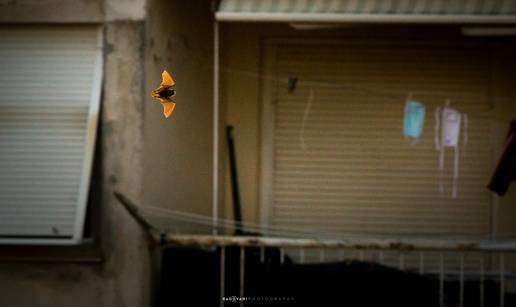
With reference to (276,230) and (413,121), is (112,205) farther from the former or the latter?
(413,121)

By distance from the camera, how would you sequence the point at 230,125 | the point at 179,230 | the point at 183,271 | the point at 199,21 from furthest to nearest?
the point at 230,125
the point at 199,21
the point at 179,230
the point at 183,271

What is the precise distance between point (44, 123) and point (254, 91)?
283 cm

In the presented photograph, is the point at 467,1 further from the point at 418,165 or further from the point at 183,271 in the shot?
the point at 183,271

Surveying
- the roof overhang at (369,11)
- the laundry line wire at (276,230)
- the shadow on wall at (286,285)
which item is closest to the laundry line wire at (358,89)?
the laundry line wire at (276,230)

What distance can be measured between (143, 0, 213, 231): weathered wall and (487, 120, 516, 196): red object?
280 centimetres

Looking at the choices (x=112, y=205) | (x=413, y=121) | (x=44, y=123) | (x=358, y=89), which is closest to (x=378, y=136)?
(x=358, y=89)

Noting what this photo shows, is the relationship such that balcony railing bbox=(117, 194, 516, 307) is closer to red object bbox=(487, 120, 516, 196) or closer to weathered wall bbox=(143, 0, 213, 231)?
weathered wall bbox=(143, 0, 213, 231)

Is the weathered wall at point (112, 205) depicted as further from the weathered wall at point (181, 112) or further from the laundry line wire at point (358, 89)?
the laundry line wire at point (358, 89)

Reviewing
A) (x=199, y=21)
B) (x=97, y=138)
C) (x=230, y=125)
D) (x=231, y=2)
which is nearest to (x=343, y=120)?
(x=230, y=125)

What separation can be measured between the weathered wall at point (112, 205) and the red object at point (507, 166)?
318 centimetres

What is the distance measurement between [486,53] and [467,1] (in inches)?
80.1

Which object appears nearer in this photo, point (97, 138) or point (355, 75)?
point (97, 138)

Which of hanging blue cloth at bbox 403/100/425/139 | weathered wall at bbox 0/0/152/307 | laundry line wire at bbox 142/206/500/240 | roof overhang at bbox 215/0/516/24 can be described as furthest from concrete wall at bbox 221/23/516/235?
weathered wall at bbox 0/0/152/307

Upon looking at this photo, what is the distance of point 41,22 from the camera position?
22.7 feet
